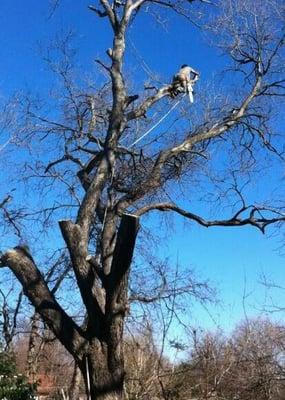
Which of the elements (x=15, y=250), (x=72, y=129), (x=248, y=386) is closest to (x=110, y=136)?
(x=72, y=129)

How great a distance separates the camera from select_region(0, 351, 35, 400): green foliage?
984cm

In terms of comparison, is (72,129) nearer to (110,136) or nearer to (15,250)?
(110,136)

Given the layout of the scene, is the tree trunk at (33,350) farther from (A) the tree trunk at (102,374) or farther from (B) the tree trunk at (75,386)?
(A) the tree trunk at (102,374)

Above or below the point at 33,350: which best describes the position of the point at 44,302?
below

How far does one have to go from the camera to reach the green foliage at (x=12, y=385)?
9836 millimetres

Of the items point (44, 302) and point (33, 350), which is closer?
point (44, 302)

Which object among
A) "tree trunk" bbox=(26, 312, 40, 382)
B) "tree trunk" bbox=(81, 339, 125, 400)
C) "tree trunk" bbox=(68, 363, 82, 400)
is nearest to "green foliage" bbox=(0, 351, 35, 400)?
"tree trunk" bbox=(81, 339, 125, 400)

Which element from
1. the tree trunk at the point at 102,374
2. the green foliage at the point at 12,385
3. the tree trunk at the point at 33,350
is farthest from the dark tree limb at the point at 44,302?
the tree trunk at the point at 33,350

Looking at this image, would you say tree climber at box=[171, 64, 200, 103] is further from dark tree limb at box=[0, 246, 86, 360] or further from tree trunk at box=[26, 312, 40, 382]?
tree trunk at box=[26, 312, 40, 382]

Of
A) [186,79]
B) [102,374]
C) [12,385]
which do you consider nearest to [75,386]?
[12,385]

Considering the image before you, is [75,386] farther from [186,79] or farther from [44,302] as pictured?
[186,79]

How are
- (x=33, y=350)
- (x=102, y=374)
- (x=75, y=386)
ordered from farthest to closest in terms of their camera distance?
(x=33, y=350) → (x=75, y=386) → (x=102, y=374)

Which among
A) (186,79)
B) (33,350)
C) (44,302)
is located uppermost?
(186,79)

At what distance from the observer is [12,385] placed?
10000 millimetres
